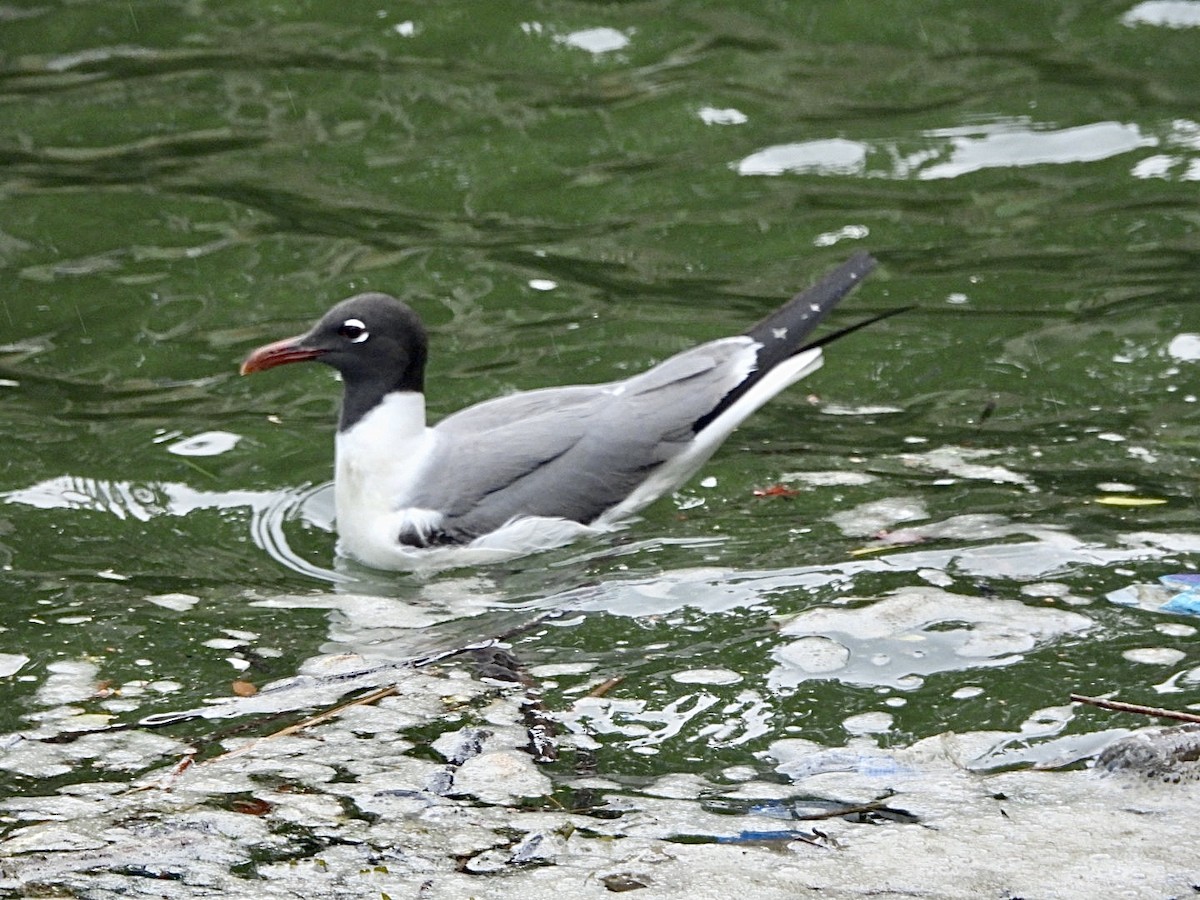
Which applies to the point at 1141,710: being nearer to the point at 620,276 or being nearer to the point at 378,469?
the point at 378,469

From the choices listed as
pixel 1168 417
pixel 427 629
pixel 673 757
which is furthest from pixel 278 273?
pixel 673 757

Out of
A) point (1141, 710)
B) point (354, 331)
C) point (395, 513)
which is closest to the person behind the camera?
point (1141, 710)

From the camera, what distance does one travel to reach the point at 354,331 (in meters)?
6.60

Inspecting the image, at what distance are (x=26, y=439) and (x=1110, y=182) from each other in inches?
232

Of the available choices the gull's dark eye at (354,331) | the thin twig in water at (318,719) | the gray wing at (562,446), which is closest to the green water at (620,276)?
the gray wing at (562,446)

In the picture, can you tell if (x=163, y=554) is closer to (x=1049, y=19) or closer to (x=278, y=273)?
(x=278, y=273)

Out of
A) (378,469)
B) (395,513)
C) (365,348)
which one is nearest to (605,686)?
(395,513)

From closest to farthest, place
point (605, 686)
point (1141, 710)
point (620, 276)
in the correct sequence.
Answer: point (1141, 710) < point (605, 686) < point (620, 276)

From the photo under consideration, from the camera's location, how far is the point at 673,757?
4.39 meters

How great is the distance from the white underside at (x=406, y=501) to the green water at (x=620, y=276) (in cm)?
16

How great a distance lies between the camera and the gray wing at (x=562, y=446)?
21.1ft

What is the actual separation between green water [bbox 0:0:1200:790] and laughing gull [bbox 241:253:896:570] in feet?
0.68

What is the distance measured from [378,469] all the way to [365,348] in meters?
0.50

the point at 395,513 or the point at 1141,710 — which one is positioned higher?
the point at 1141,710
